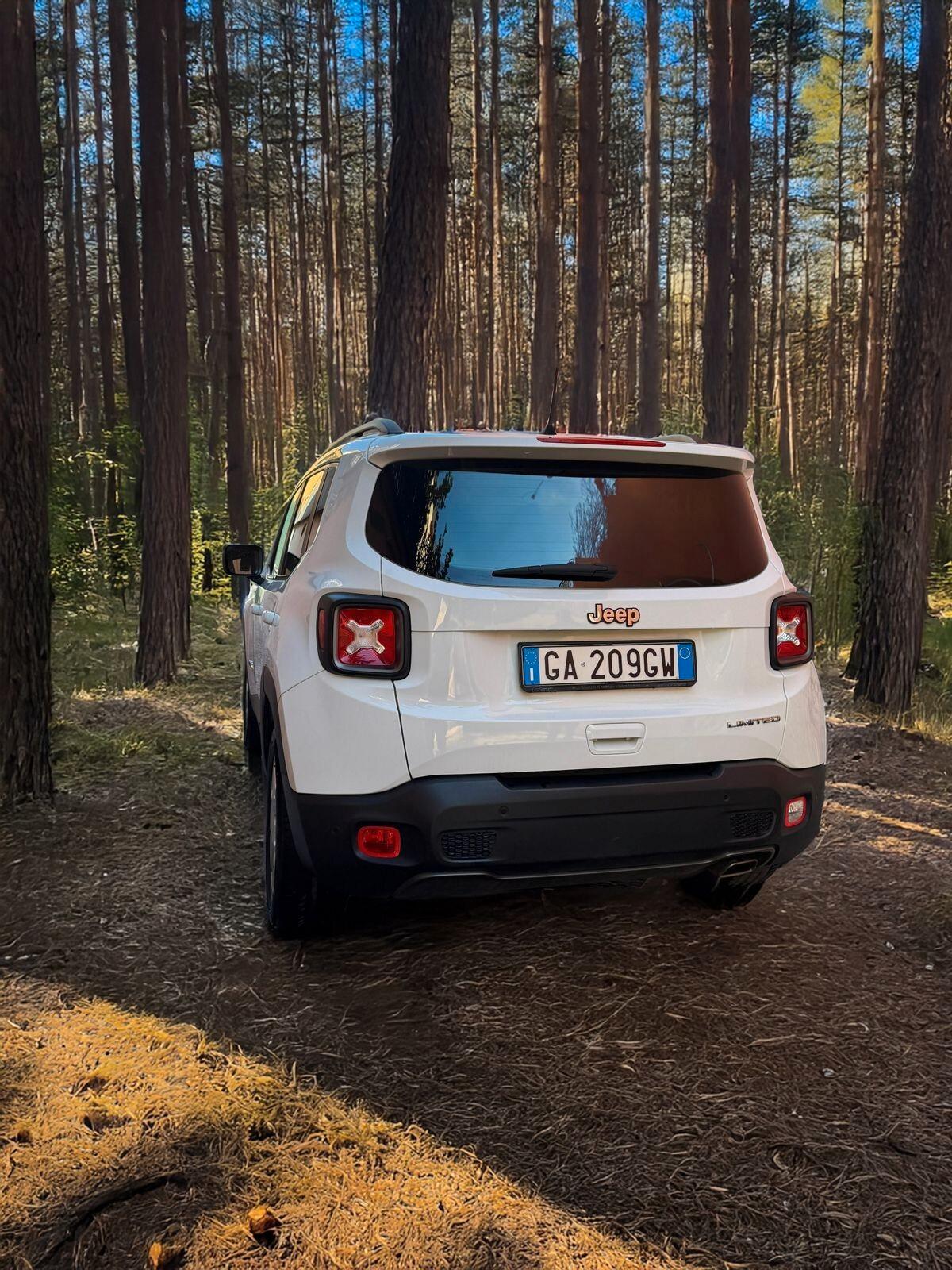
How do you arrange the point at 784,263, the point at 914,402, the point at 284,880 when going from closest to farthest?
the point at 284,880 < the point at 914,402 < the point at 784,263

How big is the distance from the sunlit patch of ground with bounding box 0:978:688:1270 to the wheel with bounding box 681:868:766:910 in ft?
5.86

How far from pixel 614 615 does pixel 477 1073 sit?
1468mm

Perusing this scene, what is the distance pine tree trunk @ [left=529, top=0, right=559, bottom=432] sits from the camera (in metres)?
16.5

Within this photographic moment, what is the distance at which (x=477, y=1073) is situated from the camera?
2789 millimetres

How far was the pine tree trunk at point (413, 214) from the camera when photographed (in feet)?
24.2

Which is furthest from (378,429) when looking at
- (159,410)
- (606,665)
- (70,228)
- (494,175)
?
(494,175)

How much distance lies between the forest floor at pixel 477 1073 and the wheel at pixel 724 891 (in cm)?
6

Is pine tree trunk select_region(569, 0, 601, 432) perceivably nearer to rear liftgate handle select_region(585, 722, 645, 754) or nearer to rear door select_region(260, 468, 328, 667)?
rear door select_region(260, 468, 328, 667)

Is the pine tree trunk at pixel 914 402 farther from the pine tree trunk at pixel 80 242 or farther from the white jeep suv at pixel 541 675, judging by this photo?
the pine tree trunk at pixel 80 242

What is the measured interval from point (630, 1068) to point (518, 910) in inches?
46.4

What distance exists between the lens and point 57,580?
1335 cm

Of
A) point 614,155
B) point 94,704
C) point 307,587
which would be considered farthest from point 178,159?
point 614,155

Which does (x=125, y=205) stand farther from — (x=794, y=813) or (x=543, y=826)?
(x=794, y=813)

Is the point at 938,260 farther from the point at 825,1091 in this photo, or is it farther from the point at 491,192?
the point at 491,192
